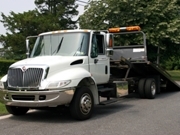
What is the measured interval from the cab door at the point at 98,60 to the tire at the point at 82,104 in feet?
2.98

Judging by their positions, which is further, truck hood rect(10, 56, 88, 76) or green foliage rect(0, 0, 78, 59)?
green foliage rect(0, 0, 78, 59)

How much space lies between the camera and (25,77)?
7.98 meters

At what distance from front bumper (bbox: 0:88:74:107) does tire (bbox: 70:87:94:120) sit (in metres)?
0.20

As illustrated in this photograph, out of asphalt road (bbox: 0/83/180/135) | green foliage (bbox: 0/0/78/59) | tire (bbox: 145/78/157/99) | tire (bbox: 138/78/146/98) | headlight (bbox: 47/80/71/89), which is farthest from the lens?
green foliage (bbox: 0/0/78/59)

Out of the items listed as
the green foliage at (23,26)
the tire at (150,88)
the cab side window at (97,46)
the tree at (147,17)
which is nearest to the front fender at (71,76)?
the cab side window at (97,46)

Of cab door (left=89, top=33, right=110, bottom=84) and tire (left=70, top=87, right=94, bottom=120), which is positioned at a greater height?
cab door (left=89, top=33, right=110, bottom=84)

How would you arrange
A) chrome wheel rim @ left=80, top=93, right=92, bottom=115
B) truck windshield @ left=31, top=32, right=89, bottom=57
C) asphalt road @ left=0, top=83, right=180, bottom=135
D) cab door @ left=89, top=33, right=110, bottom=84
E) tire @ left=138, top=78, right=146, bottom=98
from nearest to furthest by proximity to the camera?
asphalt road @ left=0, top=83, right=180, bottom=135 → chrome wheel rim @ left=80, top=93, right=92, bottom=115 → truck windshield @ left=31, top=32, right=89, bottom=57 → cab door @ left=89, top=33, right=110, bottom=84 → tire @ left=138, top=78, right=146, bottom=98

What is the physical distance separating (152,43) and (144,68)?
6.13 metres

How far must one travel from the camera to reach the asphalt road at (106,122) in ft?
23.2

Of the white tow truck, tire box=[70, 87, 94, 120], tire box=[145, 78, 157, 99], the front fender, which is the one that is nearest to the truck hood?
the white tow truck

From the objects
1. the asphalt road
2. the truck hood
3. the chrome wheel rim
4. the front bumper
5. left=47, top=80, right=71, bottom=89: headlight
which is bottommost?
the asphalt road

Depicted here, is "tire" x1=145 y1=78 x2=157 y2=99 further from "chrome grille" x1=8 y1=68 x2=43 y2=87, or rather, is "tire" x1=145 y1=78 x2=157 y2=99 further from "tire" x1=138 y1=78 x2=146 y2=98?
"chrome grille" x1=8 y1=68 x2=43 y2=87

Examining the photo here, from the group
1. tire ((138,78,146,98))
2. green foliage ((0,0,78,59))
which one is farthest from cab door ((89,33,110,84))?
green foliage ((0,0,78,59))

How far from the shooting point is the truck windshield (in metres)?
8.89
